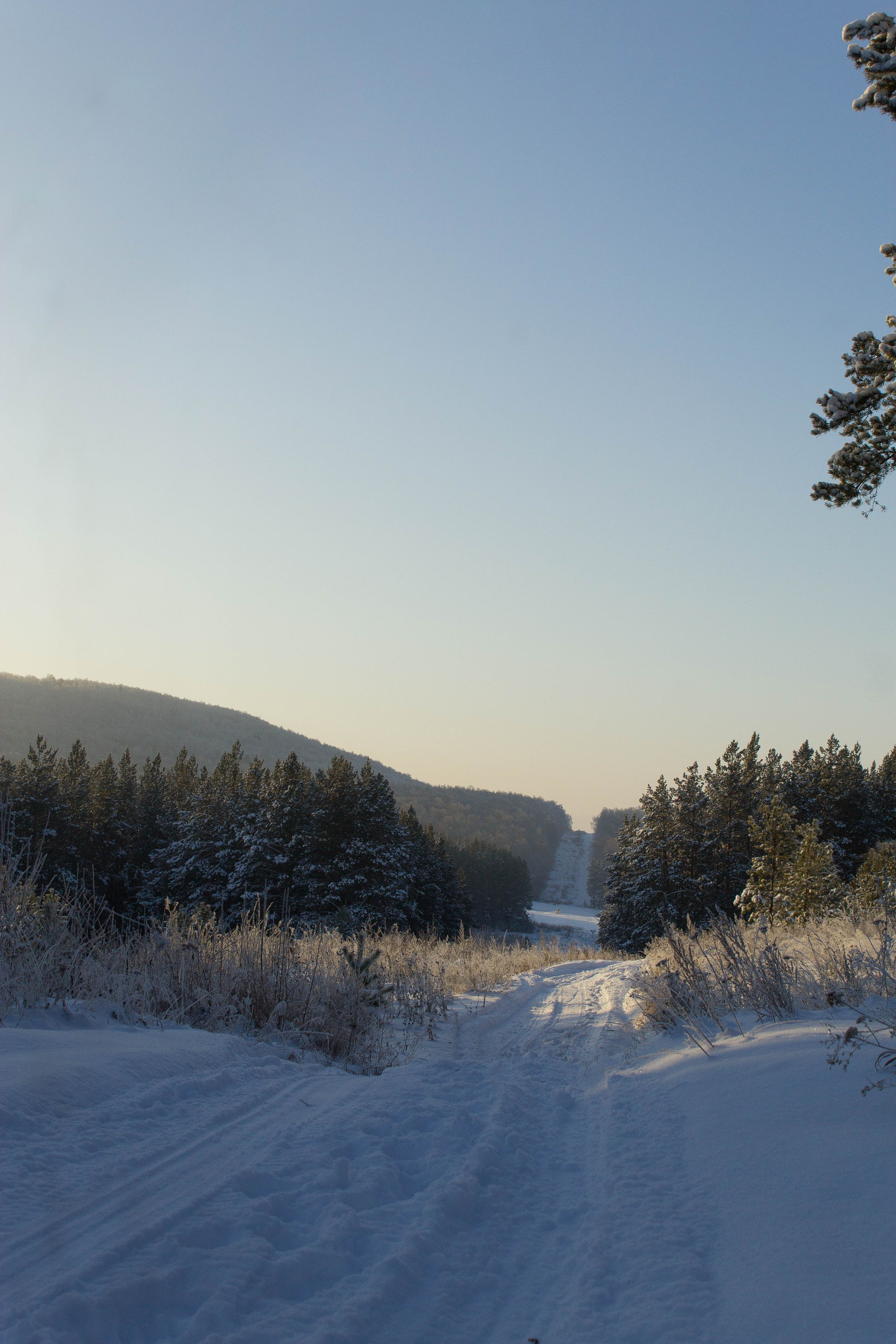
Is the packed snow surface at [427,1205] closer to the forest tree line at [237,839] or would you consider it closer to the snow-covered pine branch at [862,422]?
the snow-covered pine branch at [862,422]


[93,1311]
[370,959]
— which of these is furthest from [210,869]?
[93,1311]

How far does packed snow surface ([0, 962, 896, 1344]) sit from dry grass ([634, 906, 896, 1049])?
959 millimetres

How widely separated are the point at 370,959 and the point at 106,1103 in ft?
14.9

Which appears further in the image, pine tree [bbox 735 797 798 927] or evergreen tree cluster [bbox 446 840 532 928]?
evergreen tree cluster [bbox 446 840 532 928]

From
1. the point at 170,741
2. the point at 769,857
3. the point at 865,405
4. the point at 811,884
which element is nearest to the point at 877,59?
the point at 865,405

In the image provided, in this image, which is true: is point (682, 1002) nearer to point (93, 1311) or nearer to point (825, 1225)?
point (825, 1225)

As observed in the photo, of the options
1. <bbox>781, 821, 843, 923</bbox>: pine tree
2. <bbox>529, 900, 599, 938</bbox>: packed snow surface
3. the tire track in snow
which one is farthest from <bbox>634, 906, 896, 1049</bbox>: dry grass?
<bbox>529, 900, 599, 938</bbox>: packed snow surface

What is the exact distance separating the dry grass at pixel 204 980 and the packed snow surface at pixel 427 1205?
107cm

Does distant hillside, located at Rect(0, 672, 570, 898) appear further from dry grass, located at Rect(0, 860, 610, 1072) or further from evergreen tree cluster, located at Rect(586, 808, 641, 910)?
dry grass, located at Rect(0, 860, 610, 1072)

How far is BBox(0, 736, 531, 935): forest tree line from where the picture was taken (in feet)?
136

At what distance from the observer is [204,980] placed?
7461 mm

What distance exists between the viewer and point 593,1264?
2961 millimetres

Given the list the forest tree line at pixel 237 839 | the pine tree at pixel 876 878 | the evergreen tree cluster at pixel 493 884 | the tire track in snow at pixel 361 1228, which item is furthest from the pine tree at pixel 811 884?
the evergreen tree cluster at pixel 493 884

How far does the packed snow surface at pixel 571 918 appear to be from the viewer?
8944 centimetres
